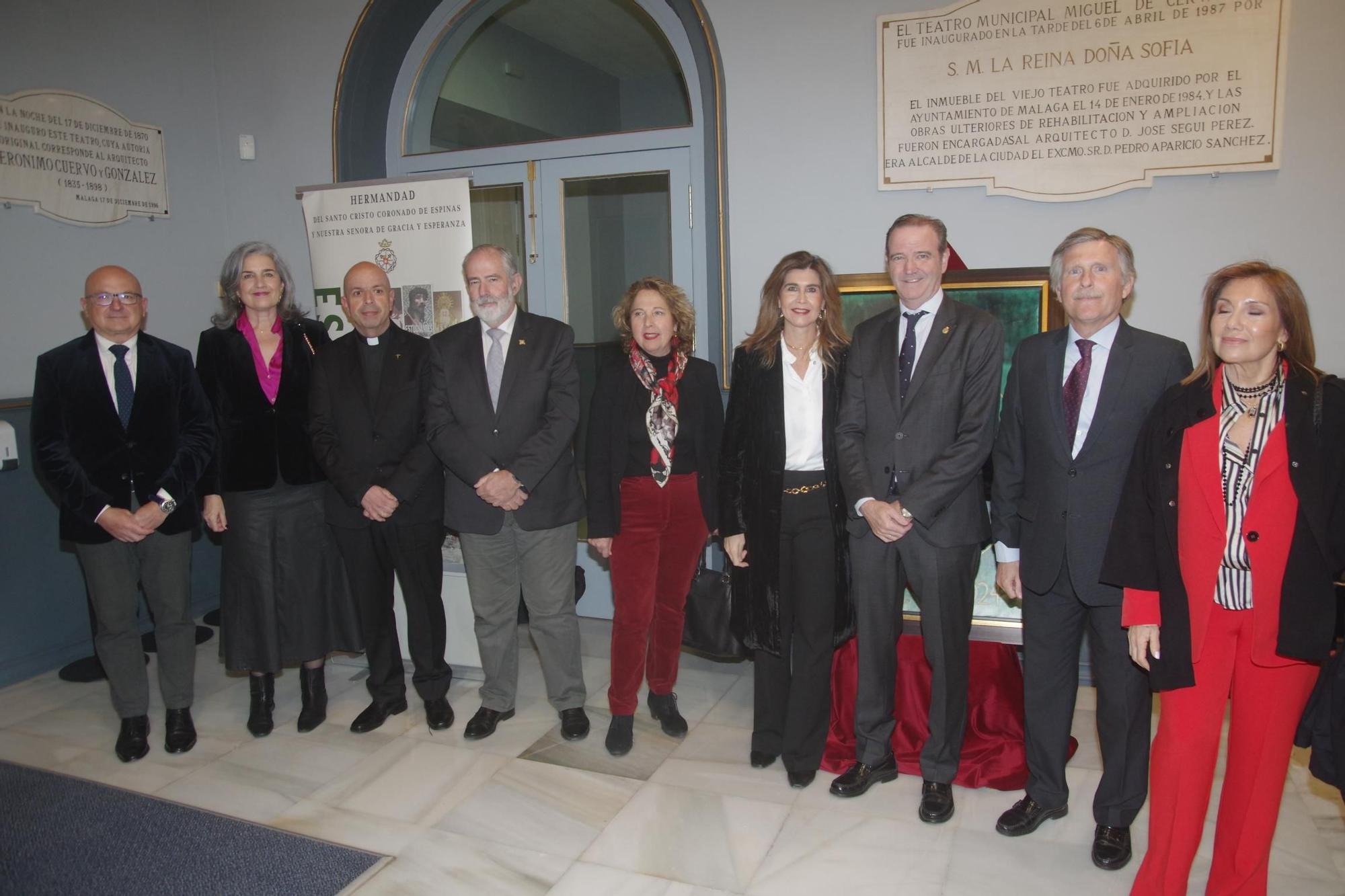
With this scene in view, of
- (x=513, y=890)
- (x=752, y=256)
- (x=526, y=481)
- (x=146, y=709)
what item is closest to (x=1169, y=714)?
(x=513, y=890)

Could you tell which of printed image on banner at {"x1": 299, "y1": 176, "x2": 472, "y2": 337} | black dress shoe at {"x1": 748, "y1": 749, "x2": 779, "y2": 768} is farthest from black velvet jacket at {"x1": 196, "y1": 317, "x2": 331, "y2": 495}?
black dress shoe at {"x1": 748, "y1": 749, "x2": 779, "y2": 768}

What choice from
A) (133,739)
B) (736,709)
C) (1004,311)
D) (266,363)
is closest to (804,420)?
(1004,311)

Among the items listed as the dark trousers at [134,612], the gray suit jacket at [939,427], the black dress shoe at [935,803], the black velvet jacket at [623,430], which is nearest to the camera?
the gray suit jacket at [939,427]

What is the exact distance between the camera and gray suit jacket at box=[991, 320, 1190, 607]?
2.27m

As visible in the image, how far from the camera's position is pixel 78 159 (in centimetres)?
418

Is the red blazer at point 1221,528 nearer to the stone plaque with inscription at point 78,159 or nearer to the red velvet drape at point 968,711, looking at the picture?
the red velvet drape at point 968,711

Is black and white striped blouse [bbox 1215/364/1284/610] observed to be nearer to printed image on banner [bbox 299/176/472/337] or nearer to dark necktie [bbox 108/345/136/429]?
printed image on banner [bbox 299/176/472/337]

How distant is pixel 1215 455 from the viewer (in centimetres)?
197

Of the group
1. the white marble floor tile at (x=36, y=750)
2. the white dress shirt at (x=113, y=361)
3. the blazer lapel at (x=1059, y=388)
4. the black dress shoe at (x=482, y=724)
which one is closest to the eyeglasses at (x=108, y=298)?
the white dress shirt at (x=113, y=361)

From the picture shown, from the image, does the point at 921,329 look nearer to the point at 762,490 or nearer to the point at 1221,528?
the point at 762,490

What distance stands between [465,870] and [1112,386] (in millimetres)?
2124

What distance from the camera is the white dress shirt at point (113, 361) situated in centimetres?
306

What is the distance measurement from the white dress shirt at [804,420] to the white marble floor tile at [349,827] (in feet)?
5.13

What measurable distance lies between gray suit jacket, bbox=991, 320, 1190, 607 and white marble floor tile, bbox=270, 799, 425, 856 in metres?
1.91
